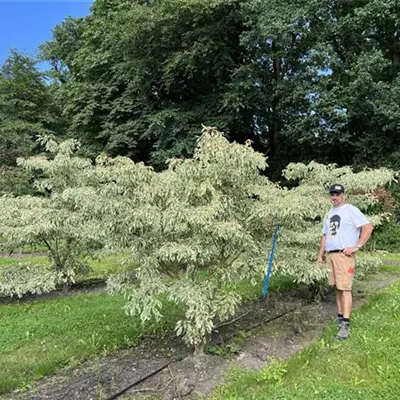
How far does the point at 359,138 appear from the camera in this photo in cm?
1240

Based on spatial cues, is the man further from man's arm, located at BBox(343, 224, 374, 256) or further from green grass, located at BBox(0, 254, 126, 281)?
green grass, located at BBox(0, 254, 126, 281)

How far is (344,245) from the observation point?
151 inches

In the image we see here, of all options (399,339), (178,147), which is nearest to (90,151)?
(178,147)

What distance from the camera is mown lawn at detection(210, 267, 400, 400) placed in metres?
2.74

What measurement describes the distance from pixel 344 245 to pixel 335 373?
122cm

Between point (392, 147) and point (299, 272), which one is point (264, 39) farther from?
point (299, 272)

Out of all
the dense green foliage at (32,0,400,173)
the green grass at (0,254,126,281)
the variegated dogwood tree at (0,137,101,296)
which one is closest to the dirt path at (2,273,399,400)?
the variegated dogwood tree at (0,137,101,296)

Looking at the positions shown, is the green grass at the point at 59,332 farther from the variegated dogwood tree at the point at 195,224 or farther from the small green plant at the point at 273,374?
the small green plant at the point at 273,374

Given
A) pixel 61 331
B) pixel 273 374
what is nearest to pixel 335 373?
pixel 273 374

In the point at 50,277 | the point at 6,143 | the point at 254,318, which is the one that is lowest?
the point at 254,318

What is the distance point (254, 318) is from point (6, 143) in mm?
18556

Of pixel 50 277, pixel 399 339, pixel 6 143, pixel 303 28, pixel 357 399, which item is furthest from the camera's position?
pixel 6 143

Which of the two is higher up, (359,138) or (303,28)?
(303,28)

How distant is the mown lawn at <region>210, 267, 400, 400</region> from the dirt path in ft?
0.75
